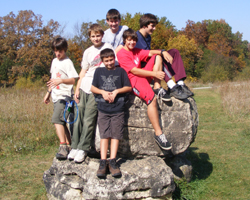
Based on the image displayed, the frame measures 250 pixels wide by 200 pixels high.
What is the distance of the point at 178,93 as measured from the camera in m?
4.15

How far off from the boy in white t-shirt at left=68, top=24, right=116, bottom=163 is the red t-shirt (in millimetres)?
284

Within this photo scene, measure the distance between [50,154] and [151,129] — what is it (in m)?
2.90

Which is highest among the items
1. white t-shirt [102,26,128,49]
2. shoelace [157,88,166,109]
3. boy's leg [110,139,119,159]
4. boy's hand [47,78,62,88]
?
white t-shirt [102,26,128,49]

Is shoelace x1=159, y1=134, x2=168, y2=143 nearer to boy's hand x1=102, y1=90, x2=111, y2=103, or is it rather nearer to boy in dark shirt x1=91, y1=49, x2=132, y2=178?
boy in dark shirt x1=91, y1=49, x2=132, y2=178

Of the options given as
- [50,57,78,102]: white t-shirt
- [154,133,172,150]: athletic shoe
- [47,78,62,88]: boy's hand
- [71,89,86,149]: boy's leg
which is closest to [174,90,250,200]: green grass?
[154,133,172,150]: athletic shoe

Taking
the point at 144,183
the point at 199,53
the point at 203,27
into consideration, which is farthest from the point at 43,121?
the point at 203,27

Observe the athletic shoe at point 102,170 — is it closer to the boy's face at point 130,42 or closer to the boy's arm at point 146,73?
the boy's arm at point 146,73

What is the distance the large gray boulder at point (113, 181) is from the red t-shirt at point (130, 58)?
1220mm

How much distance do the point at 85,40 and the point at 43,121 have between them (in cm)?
2417

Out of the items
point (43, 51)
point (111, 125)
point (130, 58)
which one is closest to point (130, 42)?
point (130, 58)

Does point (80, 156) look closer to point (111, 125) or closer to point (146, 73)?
point (111, 125)

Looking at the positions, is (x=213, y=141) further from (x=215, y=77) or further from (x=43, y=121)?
(x=215, y=77)

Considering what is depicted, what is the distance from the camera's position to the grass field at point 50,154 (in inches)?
170

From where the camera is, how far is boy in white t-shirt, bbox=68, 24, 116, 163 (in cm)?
391
